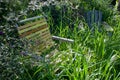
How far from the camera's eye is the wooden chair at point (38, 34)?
3.39 meters

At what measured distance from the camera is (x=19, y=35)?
130 inches

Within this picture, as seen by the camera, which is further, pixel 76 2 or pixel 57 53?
pixel 76 2

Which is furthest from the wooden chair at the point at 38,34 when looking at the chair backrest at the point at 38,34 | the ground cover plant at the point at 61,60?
the ground cover plant at the point at 61,60

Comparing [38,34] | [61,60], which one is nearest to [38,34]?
[38,34]

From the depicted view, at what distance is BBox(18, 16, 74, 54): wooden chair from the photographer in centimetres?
339

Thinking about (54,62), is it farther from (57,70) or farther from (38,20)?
(38,20)

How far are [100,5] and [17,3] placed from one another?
11.0 feet

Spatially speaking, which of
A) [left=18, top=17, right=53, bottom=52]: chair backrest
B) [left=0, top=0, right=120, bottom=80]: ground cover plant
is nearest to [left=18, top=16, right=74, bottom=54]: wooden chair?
[left=18, top=17, right=53, bottom=52]: chair backrest

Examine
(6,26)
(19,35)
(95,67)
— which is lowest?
(95,67)

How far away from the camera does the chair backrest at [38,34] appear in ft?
11.1

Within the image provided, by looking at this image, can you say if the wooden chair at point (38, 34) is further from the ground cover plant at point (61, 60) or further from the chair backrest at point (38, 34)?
the ground cover plant at point (61, 60)

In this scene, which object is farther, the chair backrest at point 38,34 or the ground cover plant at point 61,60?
the chair backrest at point 38,34

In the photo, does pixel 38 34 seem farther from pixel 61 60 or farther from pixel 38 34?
pixel 61 60

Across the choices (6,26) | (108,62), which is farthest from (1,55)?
(108,62)
